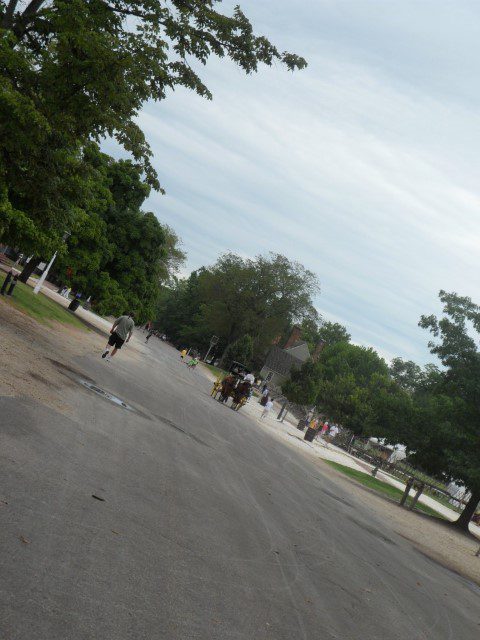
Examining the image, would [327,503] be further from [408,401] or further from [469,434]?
[408,401]

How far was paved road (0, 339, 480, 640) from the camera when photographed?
466 centimetres

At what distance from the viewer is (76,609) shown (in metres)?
4.36

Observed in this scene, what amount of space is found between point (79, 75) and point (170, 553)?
11.7 m

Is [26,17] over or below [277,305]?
below

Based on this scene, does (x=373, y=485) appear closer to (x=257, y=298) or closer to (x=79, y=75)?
(x=79, y=75)

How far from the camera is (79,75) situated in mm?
→ 15180

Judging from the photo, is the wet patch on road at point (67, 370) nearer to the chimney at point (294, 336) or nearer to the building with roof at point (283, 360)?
the building with roof at point (283, 360)

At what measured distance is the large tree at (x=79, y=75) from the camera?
1477 cm

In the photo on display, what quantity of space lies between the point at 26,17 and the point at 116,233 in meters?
25.5

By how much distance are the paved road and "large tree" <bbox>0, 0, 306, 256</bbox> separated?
5377 mm

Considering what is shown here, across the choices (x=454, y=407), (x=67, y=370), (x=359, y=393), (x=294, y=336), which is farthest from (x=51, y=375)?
(x=294, y=336)

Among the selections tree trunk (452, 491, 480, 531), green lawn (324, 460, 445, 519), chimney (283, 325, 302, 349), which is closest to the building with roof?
chimney (283, 325, 302, 349)

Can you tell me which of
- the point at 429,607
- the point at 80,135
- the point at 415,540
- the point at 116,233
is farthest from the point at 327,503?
the point at 116,233

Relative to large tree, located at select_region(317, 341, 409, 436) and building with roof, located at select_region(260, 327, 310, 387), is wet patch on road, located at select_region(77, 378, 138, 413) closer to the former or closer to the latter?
large tree, located at select_region(317, 341, 409, 436)
